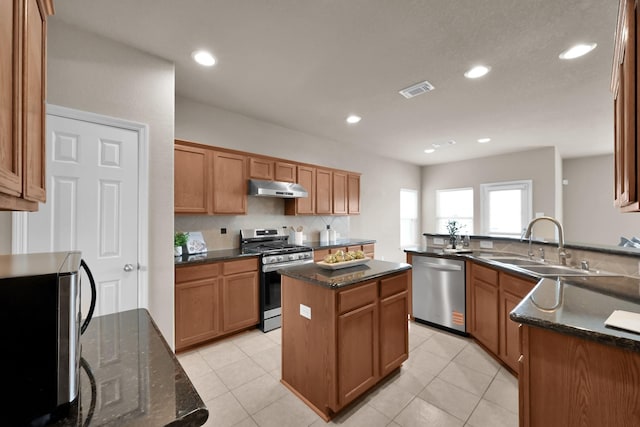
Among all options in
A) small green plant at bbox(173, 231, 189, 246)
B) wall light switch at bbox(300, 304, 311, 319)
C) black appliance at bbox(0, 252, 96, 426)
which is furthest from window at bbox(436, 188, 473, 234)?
black appliance at bbox(0, 252, 96, 426)

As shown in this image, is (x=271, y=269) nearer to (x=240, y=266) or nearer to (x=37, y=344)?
(x=240, y=266)

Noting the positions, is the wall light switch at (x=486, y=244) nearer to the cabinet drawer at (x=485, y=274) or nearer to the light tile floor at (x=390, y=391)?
the cabinet drawer at (x=485, y=274)

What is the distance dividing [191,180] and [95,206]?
3.62 feet

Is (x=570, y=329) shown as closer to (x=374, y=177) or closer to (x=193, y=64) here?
(x=193, y=64)

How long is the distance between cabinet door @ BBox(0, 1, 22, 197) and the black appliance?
0.80ft

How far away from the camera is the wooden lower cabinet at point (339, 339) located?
73.8 inches

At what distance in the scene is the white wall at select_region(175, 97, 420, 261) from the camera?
3430 millimetres

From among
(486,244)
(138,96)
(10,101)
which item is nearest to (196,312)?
(138,96)

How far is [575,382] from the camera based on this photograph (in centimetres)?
112

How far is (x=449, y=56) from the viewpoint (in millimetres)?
2373

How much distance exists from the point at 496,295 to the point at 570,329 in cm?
169

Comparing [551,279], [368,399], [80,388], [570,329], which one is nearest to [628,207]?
[570,329]

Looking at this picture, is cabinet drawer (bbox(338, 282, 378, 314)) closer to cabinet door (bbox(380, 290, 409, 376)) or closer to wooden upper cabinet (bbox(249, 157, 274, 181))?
cabinet door (bbox(380, 290, 409, 376))

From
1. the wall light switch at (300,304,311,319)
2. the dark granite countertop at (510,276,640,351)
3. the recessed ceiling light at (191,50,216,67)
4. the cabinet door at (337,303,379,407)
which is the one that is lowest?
the cabinet door at (337,303,379,407)
